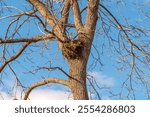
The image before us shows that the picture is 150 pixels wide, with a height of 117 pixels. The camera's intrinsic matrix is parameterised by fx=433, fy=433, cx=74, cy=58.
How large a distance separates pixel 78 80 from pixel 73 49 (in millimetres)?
435

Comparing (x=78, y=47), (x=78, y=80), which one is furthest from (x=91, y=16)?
(x=78, y=80)

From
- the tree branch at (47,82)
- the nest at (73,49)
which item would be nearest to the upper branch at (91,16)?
the nest at (73,49)

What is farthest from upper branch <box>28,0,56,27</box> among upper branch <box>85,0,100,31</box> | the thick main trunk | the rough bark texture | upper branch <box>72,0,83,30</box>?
the thick main trunk

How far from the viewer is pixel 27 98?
669 centimetres

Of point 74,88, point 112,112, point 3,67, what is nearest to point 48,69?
point 74,88

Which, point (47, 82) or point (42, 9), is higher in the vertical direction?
point (42, 9)

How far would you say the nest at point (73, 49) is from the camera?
5.90 m

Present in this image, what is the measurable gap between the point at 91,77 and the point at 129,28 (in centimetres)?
→ 110

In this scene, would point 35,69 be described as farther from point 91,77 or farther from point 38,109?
point 91,77

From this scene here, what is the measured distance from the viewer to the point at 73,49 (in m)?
5.91

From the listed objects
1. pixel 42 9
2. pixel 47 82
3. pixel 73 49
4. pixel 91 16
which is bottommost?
pixel 47 82

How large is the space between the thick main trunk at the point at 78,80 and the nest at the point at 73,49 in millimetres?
84

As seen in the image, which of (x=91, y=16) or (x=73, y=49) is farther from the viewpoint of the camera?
(x=91, y=16)

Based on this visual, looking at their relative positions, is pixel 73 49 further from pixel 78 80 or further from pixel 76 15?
pixel 76 15
